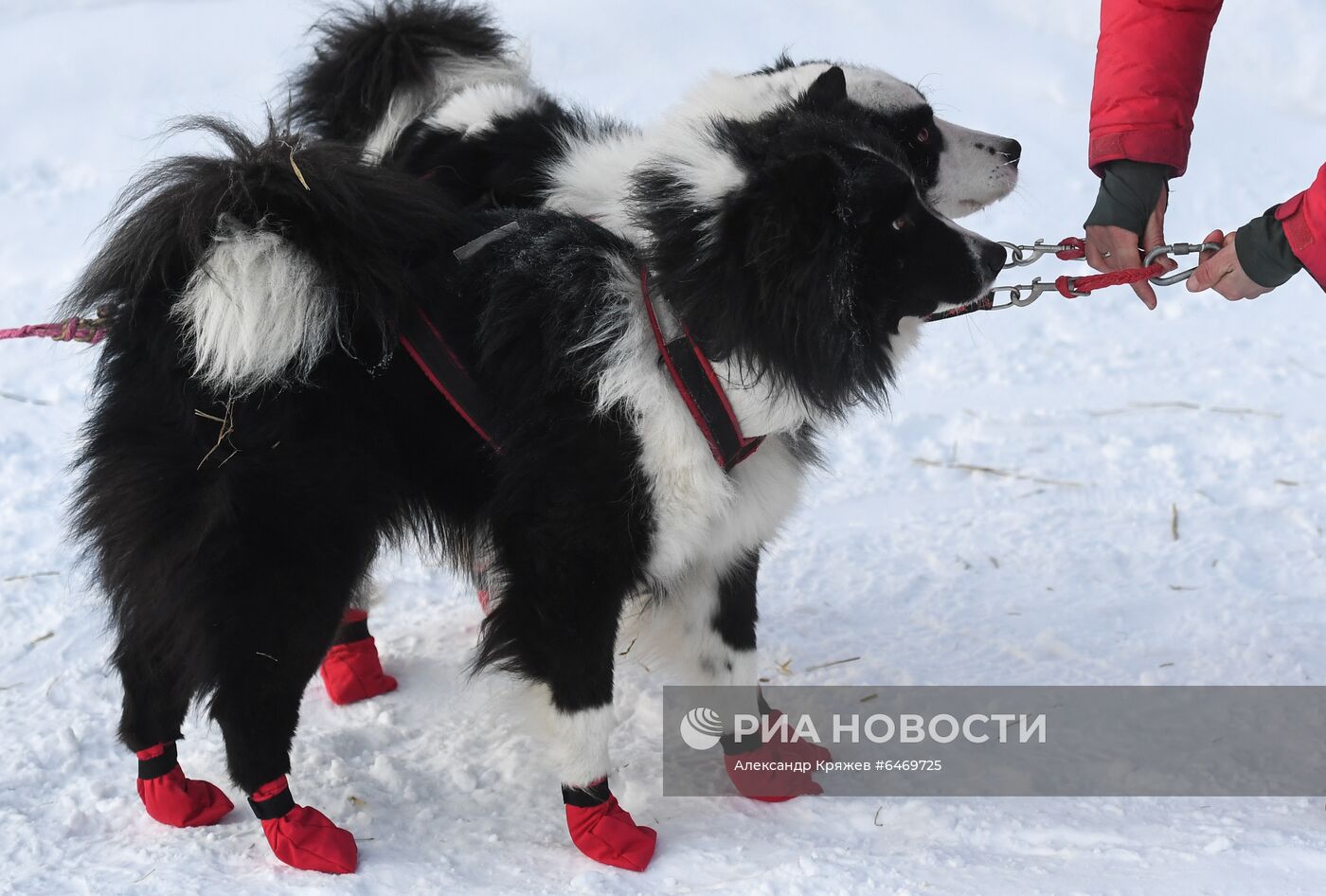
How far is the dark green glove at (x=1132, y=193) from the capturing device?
Result: 2896mm

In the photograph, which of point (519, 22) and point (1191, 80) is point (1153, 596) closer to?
point (1191, 80)

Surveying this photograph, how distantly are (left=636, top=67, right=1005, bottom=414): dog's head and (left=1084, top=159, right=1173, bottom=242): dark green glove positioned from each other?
0.52 metres

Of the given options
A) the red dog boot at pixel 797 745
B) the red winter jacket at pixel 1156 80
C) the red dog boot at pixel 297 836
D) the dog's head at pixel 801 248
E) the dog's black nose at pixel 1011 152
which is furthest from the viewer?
the dog's black nose at pixel 1011 152

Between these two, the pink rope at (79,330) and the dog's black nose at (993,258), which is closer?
the dog's black nose at (993,258)

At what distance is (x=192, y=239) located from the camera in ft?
8.20

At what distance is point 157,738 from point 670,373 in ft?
5.11

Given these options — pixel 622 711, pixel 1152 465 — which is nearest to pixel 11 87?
pixel 622 711

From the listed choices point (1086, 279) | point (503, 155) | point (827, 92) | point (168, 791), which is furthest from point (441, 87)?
point (168, 791)

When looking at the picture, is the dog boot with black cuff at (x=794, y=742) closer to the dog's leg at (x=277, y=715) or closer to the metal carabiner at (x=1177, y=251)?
the dog's leg at (x=277, y=715)

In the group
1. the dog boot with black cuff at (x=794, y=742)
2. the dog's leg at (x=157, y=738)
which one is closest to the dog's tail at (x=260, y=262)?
the dog's leg at (x=157, y=738)

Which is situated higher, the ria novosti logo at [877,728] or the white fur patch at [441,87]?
the white fur patch at [441,87]

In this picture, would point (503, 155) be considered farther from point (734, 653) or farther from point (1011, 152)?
point (734, 653)

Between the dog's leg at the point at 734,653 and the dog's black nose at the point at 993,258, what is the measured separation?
3.13 ft

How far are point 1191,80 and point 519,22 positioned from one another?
628 centimetres
